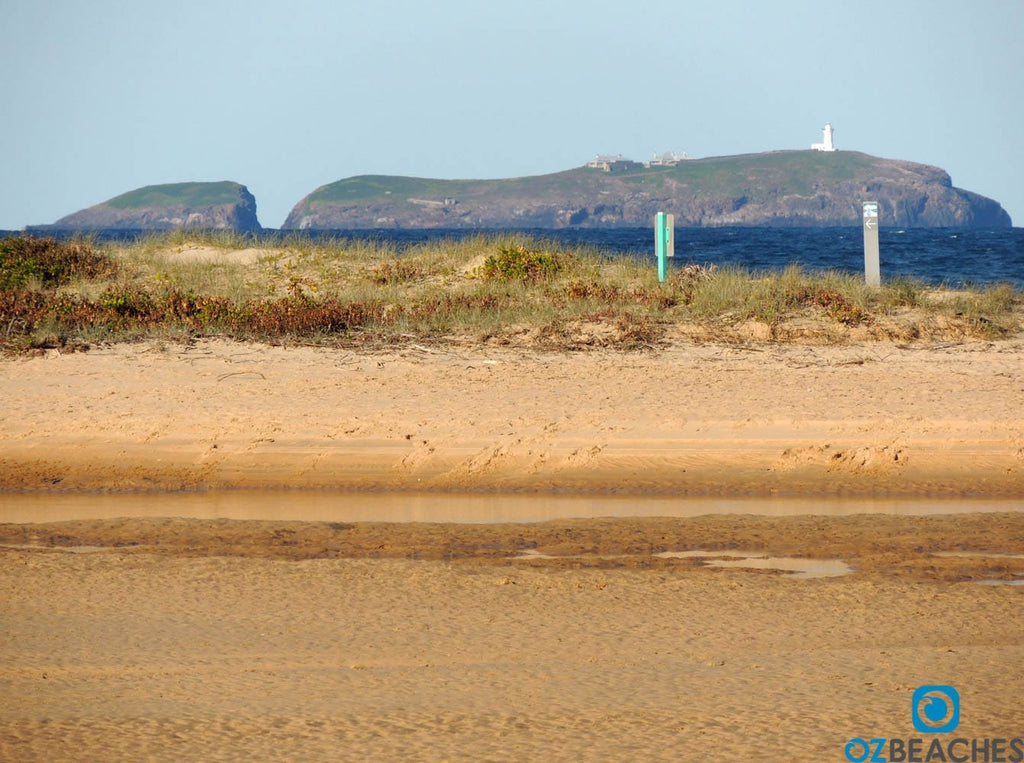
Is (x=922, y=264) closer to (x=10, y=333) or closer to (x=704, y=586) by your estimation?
(x=10, y=333)

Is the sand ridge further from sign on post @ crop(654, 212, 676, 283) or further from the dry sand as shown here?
sign on post @ crop(654, 212, 676, 283)

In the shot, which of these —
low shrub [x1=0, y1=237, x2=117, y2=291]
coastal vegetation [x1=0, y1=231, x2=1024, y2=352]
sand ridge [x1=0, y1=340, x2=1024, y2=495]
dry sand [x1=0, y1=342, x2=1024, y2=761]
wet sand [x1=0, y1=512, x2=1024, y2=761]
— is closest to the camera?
wet sand [x1=0, y1=512, x2=1024, y2=761]

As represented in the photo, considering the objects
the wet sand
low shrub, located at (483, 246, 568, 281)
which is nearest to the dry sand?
the wet sand

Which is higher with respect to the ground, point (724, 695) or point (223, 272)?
point (223, 272)

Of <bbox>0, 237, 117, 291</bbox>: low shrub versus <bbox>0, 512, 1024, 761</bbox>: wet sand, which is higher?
<bbox>0, 237, 117, 291</bbox>: low shrub

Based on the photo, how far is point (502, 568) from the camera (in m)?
6.63

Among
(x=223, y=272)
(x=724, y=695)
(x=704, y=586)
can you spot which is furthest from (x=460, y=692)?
(x=223, y=272)

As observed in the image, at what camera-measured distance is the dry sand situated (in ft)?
14.8

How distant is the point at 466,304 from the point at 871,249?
651 centimetres

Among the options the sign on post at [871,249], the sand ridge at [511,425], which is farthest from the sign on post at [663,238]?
the sand ridge at [511,425]

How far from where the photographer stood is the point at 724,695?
4.76 m

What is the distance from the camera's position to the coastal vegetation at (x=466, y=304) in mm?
13383

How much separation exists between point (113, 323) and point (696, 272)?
851 centimetres

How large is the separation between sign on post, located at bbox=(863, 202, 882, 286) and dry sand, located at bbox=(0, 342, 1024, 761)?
12.8 ft
